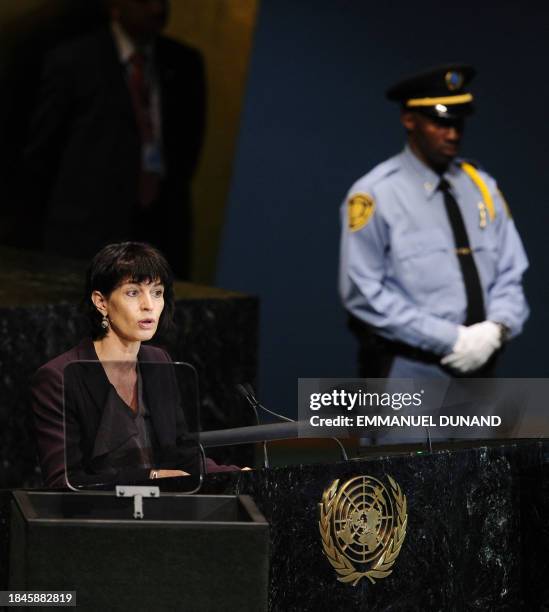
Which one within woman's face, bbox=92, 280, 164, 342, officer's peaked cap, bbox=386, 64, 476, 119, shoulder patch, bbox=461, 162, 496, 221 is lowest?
woman's face, bbox=92, 280, 164, 342

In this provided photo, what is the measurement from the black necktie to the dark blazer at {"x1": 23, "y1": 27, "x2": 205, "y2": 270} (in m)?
1.78

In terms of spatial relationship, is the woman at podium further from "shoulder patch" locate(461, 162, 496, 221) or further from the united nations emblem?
"shoulder patch" locate(461, 162, 496, 221)

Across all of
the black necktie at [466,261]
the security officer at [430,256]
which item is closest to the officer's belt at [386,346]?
the security officer at [430,256]

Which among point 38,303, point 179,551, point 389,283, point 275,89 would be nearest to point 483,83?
point 275,89

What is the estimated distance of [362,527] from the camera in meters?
2.57

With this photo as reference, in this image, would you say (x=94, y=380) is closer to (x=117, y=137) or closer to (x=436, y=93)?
(x=436, y=93)

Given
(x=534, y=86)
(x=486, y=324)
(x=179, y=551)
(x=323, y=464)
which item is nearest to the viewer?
(x=179, y=551)

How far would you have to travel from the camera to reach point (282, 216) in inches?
247

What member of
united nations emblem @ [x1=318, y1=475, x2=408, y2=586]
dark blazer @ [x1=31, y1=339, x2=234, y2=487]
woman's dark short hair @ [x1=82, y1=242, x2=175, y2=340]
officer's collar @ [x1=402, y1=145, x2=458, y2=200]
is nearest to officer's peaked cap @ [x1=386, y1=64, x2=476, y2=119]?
officer's collar @ [x1=402, y1=145, x2=458, y2=200]

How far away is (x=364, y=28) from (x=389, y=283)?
1.95 meters

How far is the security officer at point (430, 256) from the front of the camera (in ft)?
14.2

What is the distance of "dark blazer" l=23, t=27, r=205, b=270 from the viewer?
5898mm

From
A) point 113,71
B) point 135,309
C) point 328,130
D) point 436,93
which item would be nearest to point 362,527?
point 135,309

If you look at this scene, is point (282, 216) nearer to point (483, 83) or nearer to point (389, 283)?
point (483, 83)
